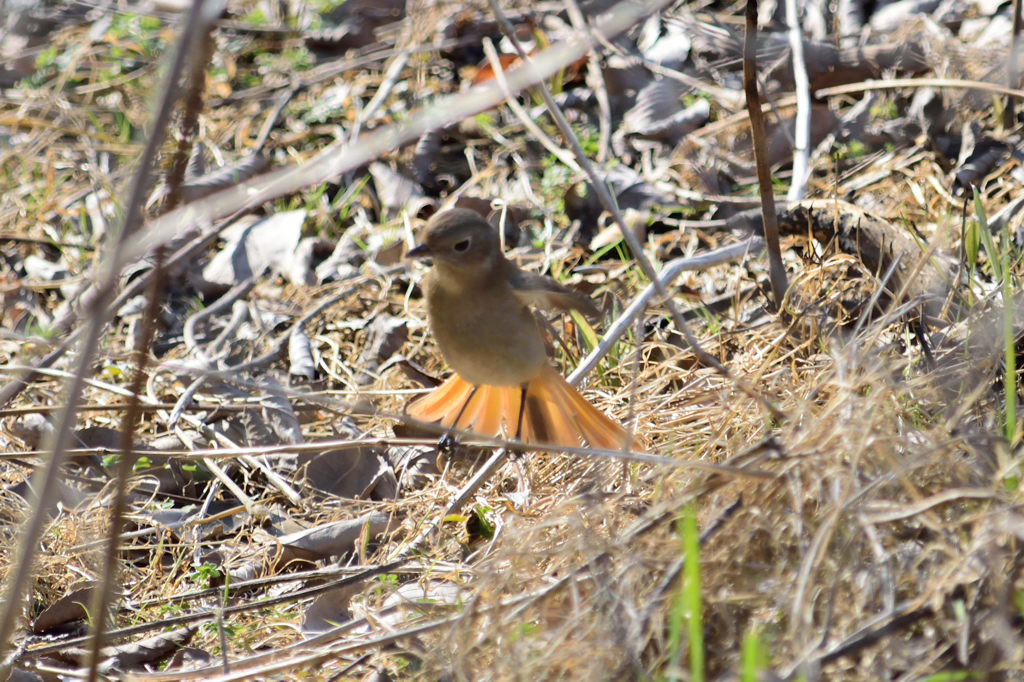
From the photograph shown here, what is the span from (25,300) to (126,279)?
1.62 ft

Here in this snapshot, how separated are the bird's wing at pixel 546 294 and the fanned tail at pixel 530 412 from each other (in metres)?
0.26

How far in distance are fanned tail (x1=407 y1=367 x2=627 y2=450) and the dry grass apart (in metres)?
0.11

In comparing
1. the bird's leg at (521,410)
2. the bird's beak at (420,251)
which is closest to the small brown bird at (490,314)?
the bird's beak at (420,251)

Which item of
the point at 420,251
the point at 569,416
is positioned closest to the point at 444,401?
the point at 569,416

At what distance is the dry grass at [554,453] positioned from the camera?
195 cm

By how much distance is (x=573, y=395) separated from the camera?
10.7 feet

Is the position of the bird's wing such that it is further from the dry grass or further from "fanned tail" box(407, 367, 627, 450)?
the dry grass

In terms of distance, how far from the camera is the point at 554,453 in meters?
3.25

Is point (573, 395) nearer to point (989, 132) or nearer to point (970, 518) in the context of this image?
point (970, 518)

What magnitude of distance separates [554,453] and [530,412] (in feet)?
1.11

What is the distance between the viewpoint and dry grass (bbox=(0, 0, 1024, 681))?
6.40 ft

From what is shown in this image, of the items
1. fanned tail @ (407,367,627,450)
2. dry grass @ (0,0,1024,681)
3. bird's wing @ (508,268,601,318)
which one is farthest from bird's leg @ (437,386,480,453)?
bird's wing @ (508,268,601,318)

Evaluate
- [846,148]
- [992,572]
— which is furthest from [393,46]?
[992,572]

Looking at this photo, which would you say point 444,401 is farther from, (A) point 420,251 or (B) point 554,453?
(A) point 420,251
